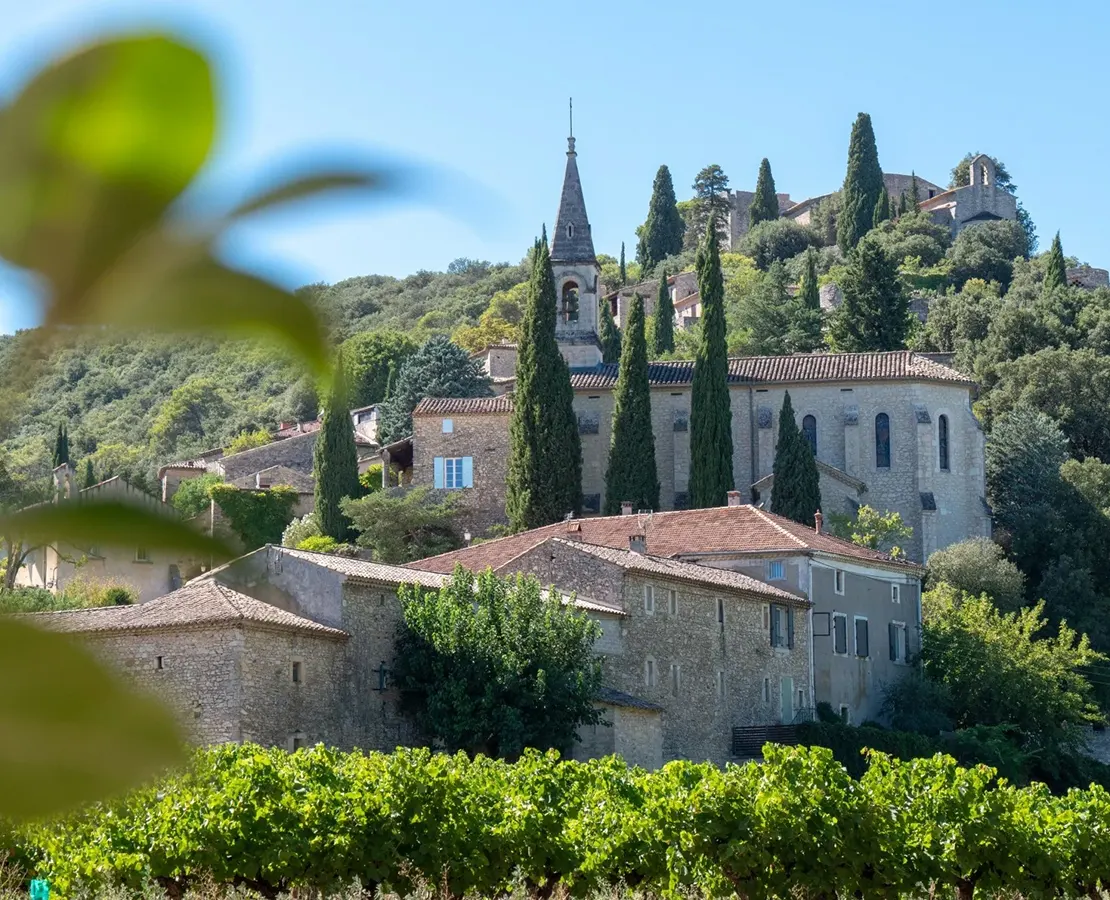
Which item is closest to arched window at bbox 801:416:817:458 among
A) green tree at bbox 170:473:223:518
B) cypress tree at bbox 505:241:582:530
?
cypress tree at bbox 505:241:582:530

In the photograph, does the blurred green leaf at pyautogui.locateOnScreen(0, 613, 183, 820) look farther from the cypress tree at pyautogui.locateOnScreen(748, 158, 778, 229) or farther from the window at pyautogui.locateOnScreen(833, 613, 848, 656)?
the cypress tree at pyautogui.locateOnScreen(748, 158, 778, 229)

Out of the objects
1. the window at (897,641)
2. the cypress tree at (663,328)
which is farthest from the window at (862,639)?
the cypress tree at (663,328)

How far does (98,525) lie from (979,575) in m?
59.1

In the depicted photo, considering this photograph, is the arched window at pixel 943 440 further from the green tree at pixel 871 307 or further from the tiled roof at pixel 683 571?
the tiled roof at pixel 683 571

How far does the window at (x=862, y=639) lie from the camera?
160 feet

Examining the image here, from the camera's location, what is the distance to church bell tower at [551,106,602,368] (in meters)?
74.1

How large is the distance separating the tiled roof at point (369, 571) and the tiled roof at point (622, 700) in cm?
415

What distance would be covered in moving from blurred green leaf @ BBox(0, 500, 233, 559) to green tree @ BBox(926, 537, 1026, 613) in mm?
58155

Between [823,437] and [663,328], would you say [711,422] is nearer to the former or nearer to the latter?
[823,437]

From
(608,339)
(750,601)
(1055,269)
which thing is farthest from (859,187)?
(750,601)

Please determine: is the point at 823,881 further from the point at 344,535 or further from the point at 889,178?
the point at 889,178

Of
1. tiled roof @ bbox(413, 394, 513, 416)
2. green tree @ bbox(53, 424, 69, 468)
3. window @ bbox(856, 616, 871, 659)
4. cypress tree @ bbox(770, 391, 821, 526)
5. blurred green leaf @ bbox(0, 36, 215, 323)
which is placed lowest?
window @ bbox(856, 616, 871, 659)

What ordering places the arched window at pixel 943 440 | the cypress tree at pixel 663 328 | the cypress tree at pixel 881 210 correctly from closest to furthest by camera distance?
the arched window at pixel 943 440
the cypress tree at pixel 663 328
the cypress tree at pixel 881 210

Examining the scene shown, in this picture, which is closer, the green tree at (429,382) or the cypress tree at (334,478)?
the cypress tree at (334,478)
